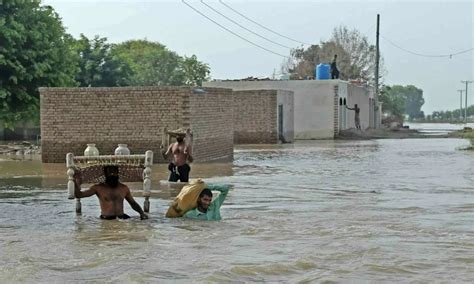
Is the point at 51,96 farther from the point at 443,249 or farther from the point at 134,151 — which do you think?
the point at 443,249

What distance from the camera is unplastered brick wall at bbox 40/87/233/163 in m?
23.1

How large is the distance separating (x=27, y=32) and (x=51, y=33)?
1.68 meters

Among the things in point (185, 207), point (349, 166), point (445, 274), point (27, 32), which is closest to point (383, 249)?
point (445, 274)

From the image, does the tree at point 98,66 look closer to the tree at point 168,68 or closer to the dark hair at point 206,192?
the tree at point 168,68

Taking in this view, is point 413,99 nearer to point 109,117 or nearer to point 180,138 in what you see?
point 109,117

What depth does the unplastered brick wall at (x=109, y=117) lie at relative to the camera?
2308cm

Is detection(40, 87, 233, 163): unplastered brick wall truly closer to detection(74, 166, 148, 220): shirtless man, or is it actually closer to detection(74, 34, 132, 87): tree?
detection(74, 166, 148, 220): shirtless man

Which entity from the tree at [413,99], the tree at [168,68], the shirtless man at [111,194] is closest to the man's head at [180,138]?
the shirtless man at [111,194]

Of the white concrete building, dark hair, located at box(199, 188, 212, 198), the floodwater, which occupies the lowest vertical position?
the floodwater

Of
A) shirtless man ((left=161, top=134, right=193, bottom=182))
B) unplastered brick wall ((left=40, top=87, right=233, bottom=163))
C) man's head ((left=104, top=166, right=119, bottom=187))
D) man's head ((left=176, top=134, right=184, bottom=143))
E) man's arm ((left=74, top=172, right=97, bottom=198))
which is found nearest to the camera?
man's arm ((left=74, top=172, right=97, bottom=198))

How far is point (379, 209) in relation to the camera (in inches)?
518

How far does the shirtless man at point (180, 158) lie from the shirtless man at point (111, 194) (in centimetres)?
383

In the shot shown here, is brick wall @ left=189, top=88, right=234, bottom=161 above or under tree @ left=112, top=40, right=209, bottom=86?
under

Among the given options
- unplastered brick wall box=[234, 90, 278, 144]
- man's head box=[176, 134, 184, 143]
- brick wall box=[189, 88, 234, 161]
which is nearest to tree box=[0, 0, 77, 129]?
brick wall box=[189, 88, 234, 161]
